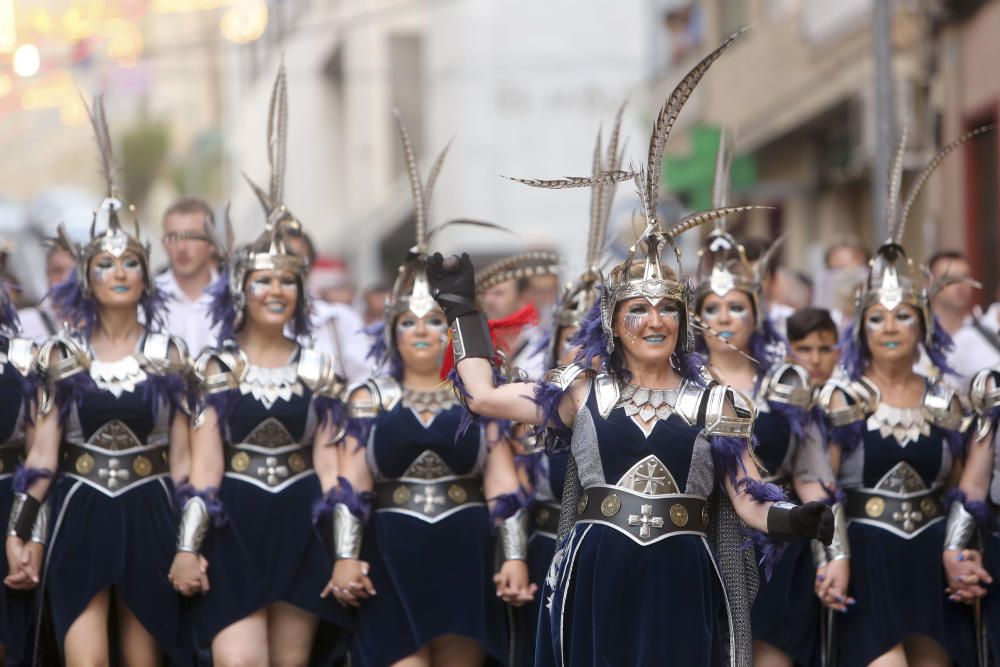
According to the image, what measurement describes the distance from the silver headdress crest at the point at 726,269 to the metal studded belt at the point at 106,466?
2562 millimetres

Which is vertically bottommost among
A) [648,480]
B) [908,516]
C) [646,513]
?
[908,516]

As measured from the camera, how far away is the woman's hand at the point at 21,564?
8.51m

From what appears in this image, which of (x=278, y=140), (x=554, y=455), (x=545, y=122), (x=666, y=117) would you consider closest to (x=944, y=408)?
(x=554, y=455)

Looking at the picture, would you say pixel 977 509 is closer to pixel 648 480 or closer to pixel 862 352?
pixel 862 352

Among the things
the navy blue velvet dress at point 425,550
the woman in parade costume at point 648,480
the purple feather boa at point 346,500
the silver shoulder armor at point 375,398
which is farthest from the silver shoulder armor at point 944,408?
the purple feather boa at point 346,500

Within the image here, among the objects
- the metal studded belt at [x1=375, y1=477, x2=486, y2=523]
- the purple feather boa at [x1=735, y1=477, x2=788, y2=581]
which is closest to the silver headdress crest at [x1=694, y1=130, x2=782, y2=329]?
the metal studded belt at [x1=375, y1=477, x2=486, y2=523]

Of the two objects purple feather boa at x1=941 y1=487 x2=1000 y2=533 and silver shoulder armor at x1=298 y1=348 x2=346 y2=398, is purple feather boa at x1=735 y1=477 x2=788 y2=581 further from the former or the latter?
silver shoulder armor at x1=298 y1=348 x2=346 y2=398

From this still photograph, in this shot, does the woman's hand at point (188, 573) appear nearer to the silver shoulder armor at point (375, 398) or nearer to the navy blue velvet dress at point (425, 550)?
the navy blue velvet dress at point (425, 550)

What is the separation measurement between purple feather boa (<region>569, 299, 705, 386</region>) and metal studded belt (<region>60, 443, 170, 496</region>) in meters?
2.40

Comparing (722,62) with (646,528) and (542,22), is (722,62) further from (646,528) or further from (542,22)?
(646,528)

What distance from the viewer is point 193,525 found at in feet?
27.9

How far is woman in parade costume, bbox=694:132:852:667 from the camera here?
834 cm

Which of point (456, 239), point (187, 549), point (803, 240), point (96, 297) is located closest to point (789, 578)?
point (187, 549)

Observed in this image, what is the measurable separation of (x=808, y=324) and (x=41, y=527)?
356cm
